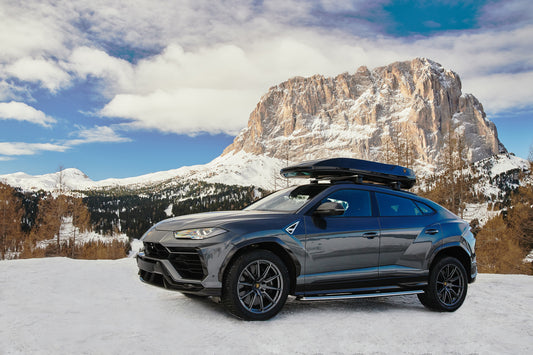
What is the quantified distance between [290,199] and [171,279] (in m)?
1.87

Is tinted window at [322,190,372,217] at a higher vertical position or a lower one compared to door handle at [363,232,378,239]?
higher

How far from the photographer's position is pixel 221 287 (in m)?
4.12

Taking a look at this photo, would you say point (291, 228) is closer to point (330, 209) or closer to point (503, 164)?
point (330, 209)

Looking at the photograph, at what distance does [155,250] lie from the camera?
459 centimetres

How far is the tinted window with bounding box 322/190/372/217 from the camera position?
502cm

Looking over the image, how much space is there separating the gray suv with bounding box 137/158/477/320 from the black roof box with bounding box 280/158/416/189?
0.05ft

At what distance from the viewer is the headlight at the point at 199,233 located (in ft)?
13.8

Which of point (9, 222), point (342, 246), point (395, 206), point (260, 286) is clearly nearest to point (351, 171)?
point (395, 206)

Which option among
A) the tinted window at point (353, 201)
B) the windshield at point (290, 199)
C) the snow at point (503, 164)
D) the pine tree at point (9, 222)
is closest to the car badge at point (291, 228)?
the windshield at point (290, 199)

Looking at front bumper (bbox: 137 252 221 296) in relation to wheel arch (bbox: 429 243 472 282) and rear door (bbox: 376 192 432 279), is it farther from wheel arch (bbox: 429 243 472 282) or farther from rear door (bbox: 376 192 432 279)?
wheel arch (bbox: 429 243 472 282)

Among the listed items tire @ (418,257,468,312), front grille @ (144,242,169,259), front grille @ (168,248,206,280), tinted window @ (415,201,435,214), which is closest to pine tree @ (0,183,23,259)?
front grille @ (144,242,169,259)

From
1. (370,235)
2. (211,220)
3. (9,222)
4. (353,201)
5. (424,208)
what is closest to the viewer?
(211,220)

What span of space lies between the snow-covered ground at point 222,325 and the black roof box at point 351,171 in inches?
70.1

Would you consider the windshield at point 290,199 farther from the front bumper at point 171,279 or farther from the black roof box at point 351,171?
the front bumper at point 171,279
